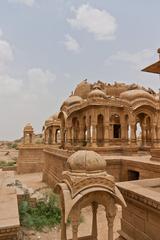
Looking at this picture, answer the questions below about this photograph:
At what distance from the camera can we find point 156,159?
376 inches

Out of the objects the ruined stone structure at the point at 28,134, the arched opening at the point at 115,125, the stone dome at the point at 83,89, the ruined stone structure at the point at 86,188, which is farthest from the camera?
the ruined stone structure at the point at 28,134

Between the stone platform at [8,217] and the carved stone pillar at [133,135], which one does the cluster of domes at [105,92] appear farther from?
the stone platform at [8,217]

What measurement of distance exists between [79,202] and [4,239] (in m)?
2.06

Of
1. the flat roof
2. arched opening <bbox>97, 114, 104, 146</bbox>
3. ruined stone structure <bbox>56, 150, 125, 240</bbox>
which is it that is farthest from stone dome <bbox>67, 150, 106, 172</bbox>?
arched opening <bbox>97, 114, 104, 146</bbox>

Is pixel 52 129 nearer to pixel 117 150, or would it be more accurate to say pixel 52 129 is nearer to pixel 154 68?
pixel 117 150

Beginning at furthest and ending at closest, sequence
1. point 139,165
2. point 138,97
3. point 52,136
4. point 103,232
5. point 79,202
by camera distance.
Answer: point 52,136 → point 138,97 → point 139,165 → point 103,232 → point 79,202

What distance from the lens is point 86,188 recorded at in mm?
3797

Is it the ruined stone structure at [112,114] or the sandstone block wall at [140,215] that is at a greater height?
the ruined stone structure at [112,114]

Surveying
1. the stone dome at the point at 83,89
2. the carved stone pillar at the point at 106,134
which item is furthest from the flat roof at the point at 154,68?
the stone dome at the point at 83,89

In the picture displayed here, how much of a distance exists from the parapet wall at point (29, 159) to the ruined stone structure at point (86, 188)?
21.6 meters

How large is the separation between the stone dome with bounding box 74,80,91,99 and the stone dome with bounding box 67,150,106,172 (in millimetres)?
17240

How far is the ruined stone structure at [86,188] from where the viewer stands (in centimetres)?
371

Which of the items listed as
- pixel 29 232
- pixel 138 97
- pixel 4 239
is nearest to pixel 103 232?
pixel 29 232

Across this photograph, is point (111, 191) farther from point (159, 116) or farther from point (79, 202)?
point (159, 116)
